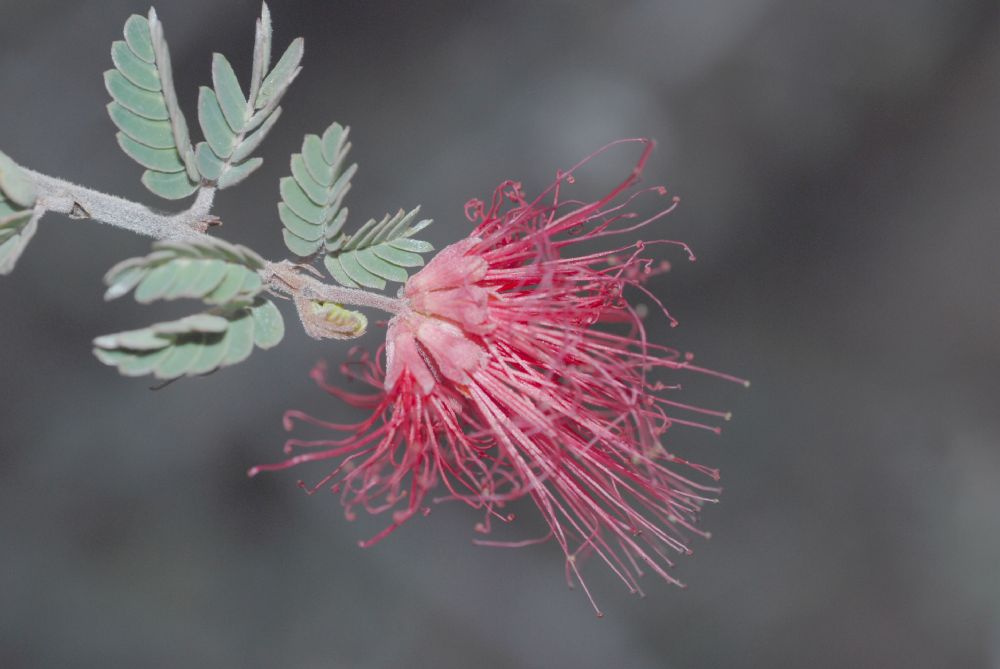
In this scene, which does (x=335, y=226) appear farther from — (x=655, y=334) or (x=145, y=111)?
(x=655, y=334)

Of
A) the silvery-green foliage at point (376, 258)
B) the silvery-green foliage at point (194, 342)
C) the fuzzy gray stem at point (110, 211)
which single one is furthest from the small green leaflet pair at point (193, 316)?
the silvery-green foliage at point (376, 258)

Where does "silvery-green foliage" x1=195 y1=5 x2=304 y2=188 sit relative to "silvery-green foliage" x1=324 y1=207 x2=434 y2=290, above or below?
above

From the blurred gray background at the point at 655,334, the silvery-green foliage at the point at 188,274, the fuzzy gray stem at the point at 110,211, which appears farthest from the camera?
the blurred gray background at the point at 655,334

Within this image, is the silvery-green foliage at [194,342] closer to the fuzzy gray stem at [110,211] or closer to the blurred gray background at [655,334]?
the fuzzy gray stem at [110,211]

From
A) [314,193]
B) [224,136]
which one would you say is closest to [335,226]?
[314,193]

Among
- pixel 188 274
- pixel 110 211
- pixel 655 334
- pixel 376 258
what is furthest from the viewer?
pixel 655 334

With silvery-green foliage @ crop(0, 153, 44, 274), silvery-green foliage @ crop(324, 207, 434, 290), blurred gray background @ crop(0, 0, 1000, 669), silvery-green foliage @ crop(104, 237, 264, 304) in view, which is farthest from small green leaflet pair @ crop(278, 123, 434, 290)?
blurred gray background @ crop(0, 0, 1000, 669)

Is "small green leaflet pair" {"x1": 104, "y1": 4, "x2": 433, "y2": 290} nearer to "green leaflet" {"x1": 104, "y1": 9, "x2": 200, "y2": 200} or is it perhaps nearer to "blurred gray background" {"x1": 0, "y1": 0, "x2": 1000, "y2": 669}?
"green leaflet" {"x1": 104, "y1": 9, "x2": 200, "y2": 200}

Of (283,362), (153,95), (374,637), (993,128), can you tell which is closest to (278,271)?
(153,95)
